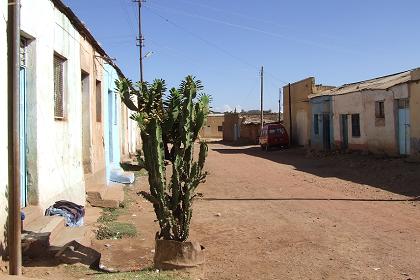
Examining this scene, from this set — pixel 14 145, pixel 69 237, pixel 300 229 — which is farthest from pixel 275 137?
pixel 14 145

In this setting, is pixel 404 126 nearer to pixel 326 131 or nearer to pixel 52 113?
pixel 326 131

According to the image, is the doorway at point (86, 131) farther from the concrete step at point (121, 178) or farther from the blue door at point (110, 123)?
the blue door at point (110, 123)

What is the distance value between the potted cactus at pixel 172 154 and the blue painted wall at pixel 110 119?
328 inches

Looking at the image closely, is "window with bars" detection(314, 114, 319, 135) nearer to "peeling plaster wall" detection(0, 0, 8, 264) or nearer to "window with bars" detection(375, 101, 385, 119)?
"window with bars" detection(375, 101, 385, 119)

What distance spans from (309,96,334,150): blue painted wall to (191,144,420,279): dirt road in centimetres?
1114

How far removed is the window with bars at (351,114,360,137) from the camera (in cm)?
2386

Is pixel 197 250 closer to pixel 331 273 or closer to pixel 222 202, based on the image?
pixel 331 273

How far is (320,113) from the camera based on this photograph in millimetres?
28969

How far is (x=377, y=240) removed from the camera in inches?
296

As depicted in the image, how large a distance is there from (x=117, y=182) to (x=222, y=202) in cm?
440

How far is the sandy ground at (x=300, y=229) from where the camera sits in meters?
6.26

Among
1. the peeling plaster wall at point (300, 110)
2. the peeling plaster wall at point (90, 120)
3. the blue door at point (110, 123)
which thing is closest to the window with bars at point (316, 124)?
the peeling plaster wall at point (300, 110)

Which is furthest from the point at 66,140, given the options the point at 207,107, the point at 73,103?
the point at 207,107

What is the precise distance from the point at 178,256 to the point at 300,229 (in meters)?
3.28
